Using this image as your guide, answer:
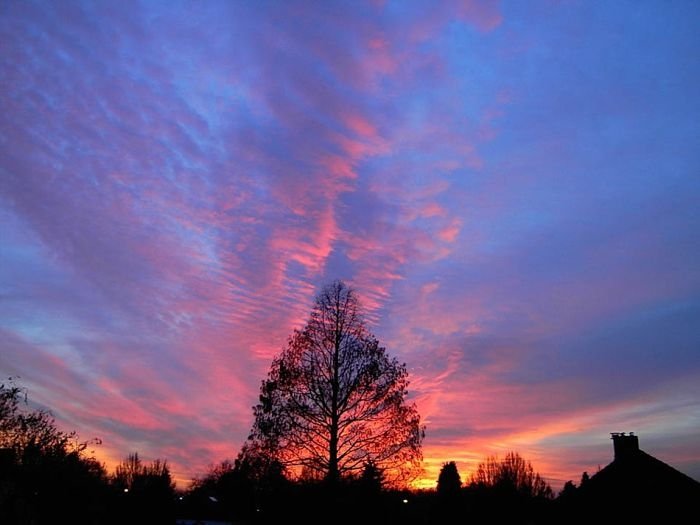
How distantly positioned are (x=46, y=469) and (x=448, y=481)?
153ft

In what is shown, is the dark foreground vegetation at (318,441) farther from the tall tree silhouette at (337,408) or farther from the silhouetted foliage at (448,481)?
the silhouetted foliage at (448,481)

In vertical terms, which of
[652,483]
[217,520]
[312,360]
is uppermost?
[312,360]

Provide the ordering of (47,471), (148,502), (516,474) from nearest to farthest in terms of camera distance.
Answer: (47,471) < (148,502) < (516,474)

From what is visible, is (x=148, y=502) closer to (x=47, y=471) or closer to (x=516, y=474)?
(x=47, y=471)

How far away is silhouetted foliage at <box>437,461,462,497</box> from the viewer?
188 ft

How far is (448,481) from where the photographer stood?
58688 mm

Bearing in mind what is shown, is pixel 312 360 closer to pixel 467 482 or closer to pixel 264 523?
pixel 264 523

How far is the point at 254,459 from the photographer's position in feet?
83.5

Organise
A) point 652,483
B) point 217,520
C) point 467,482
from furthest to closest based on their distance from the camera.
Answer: point 467,482 → point 217,520 → point 652,483

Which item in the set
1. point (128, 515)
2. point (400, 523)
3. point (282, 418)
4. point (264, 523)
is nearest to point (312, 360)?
point (282, 418)

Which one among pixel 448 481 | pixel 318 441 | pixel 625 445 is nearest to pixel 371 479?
pixel 318 441

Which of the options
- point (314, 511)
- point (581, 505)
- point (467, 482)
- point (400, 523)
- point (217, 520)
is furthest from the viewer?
point (467, 482)

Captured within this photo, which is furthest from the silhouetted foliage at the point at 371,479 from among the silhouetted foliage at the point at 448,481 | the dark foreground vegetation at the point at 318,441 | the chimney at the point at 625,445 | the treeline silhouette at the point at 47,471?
the silhouetted foliage at the point at 448,481

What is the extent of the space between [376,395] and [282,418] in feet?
14.7
